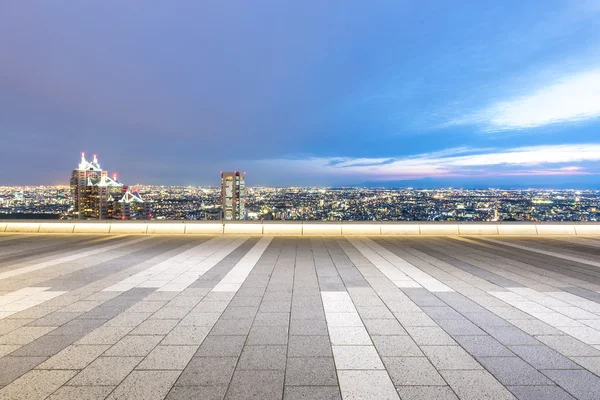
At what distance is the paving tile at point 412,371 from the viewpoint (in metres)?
3.80

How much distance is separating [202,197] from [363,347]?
1130 inches

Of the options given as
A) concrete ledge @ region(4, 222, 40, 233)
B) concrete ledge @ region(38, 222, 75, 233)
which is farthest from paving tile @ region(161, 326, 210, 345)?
concrete ledge @ region(4, 222, 40, 233)

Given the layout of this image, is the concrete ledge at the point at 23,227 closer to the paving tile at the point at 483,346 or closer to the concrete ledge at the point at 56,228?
the concrete ledge at the point at 56,228

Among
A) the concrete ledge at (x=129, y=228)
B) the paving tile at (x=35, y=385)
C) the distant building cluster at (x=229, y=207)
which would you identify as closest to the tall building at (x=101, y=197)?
the distant building cluster at (x=229, y=207)

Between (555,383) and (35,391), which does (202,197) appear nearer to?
(35,391)

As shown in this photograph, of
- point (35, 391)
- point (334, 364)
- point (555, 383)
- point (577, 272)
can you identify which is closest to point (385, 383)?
point (334, 364)

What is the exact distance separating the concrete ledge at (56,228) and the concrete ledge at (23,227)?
33cm

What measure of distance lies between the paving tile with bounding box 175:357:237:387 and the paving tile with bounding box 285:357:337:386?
781 millimetres

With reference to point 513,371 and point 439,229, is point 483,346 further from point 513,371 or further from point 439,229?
point 439,229

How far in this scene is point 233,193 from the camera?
27.3 m

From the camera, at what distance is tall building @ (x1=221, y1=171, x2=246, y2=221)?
2547 cm

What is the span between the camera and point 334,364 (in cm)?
419

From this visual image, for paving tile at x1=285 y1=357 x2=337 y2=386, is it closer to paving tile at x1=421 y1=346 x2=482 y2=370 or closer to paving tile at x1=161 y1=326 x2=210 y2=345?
paving tile at x1=421 y1=346 x2=482 y2=370

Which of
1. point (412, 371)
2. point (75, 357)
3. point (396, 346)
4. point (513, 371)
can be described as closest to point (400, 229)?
point (396, 346)
